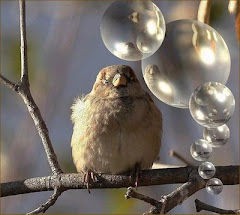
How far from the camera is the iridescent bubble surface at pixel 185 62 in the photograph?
3.29 feet

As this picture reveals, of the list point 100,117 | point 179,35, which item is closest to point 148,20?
point 179,35

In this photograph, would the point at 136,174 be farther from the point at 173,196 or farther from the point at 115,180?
the point at 173,196

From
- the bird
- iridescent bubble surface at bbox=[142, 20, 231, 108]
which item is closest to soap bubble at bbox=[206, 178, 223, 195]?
iridescent bubble surface at bbox=[142, 20, 231, 108]

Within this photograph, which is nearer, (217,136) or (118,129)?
(217,136)

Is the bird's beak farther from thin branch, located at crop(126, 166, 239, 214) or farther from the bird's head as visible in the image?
thin branch, located at crop(126, 166, 239, 214)

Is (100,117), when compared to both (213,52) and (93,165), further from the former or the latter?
(213,52)

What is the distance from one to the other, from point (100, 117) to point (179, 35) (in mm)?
711

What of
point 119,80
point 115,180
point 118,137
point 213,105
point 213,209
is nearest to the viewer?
point 213,105

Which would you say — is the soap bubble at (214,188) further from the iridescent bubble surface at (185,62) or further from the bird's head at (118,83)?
the bird's head at (118,83)

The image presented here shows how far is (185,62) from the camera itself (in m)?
1.04

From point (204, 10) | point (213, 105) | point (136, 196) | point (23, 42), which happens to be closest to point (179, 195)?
point (136, 196)

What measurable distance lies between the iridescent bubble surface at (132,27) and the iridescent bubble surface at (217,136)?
0.61ft

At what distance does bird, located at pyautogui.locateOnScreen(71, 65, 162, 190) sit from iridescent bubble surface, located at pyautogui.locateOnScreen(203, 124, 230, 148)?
2.07ft

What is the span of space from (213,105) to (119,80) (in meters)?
0.86
